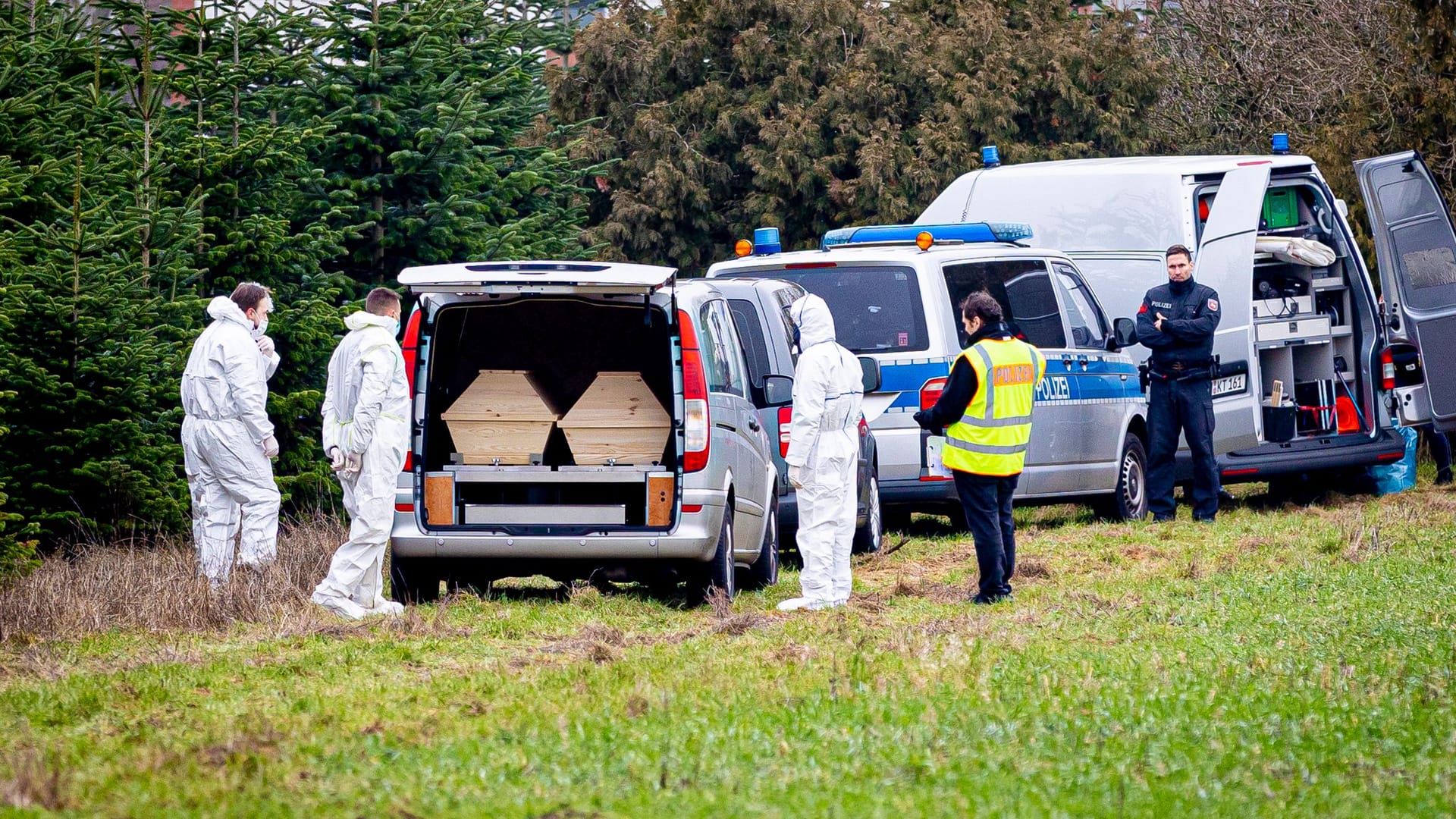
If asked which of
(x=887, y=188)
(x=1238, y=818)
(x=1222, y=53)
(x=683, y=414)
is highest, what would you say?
(x=1222, y=53)

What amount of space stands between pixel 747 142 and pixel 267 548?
15.9 m

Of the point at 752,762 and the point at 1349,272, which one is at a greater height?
the point at 1349,272

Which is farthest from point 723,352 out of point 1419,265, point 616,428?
point 1419,265

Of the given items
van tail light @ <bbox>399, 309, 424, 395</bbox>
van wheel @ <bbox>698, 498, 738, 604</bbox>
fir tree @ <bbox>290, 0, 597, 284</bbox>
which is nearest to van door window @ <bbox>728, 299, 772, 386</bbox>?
van wheel @ <bbox>698, 498, 738, 604</bbox>

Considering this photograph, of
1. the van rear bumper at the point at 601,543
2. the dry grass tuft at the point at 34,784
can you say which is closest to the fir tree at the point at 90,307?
the van rear bumper at the point at 601,543

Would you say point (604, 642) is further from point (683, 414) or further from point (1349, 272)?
point (1349, 272)

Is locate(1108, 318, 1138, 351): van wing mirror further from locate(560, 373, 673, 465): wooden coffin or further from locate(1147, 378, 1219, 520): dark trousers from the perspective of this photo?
locate(560, 373, 673, 465): wooden coffin

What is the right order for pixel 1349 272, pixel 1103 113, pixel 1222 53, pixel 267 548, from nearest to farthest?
pixel 267 548 < pixel 1349 272 < pixel 1103 113 < pixel 1222 53

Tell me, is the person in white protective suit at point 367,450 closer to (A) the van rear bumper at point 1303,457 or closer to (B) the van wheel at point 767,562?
(B) the van wheel at point 767,562

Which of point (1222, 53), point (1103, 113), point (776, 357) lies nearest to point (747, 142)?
point (1103, 113)

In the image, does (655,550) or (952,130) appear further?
(952,130)

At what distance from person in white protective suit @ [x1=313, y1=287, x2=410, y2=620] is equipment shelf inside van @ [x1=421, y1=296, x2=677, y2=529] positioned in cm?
27

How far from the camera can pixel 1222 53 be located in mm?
28922

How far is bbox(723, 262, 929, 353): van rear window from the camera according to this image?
482 inches
